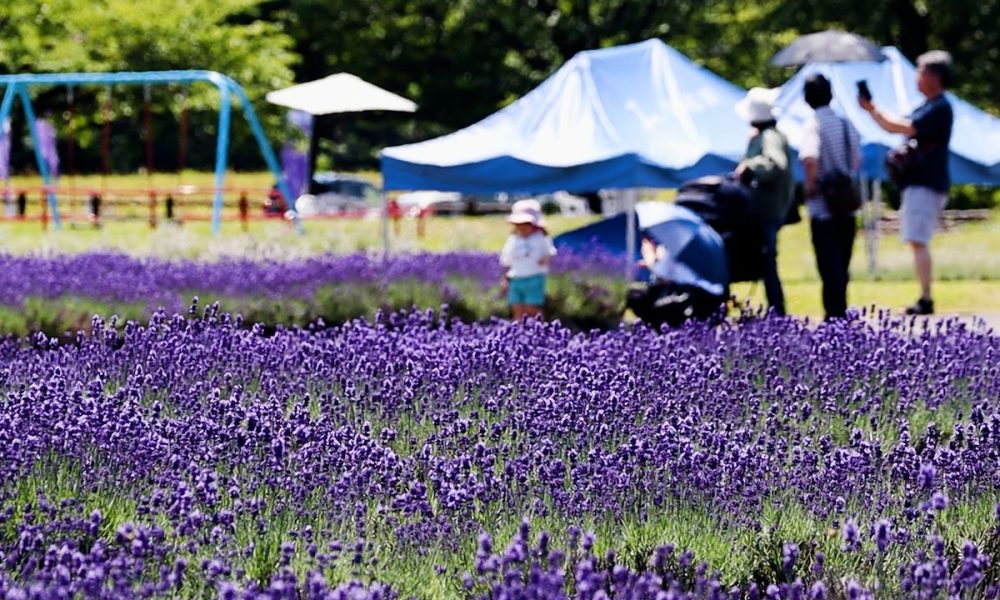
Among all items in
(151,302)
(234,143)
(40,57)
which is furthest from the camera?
(234,143)

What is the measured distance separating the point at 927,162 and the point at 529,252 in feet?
10.9

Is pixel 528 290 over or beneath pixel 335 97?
beneath

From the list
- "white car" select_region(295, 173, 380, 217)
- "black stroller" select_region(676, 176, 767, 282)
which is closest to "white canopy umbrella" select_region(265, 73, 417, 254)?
"white car" select_region(295, 173, 380, 217)

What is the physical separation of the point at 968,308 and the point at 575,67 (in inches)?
167

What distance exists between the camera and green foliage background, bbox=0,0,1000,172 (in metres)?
42.0

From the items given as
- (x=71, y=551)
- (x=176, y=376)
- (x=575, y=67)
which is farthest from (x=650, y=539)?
(x=575, y=67)

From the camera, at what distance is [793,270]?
73.8 ft

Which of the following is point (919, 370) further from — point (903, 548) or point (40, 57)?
point (40, 57)

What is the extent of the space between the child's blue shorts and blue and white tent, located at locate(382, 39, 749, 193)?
231 cm

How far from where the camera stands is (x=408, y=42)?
49.9 m

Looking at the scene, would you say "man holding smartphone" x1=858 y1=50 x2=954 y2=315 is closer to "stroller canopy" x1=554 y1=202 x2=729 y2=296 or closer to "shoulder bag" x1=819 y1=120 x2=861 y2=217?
"shoulder bag" x1=819 y1=120 x2=861 y2=217

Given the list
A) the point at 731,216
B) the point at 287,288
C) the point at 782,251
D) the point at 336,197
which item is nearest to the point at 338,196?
the point at 336,197

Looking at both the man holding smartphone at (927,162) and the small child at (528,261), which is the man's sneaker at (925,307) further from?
the small child at (528,261)

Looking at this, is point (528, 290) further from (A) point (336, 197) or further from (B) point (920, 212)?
(A) point (336, 197)
